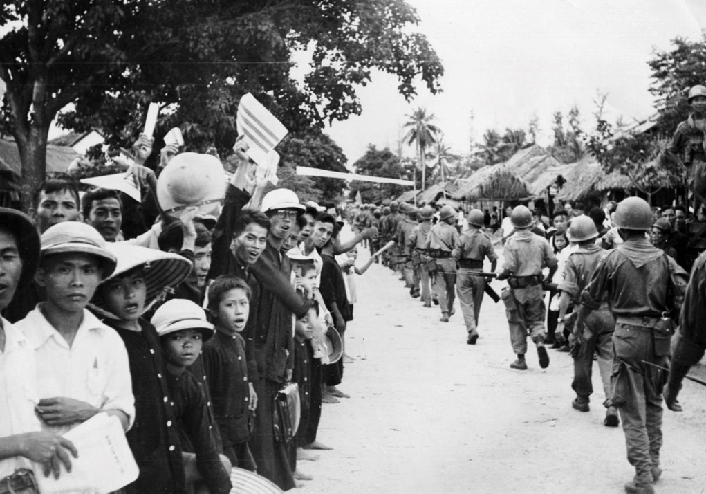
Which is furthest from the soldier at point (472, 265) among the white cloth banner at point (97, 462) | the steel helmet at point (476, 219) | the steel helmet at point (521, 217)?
the white cloth banner at point (97, 462)

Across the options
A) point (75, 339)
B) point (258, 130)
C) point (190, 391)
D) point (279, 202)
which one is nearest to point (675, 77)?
point (279, 202)

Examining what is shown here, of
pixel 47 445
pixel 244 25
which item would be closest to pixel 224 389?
pixel 47 445

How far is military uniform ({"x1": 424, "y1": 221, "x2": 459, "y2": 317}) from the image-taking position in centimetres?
1602

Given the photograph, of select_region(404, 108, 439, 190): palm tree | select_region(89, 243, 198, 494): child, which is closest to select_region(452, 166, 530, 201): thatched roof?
select_region(404, 108, 439, 190): palm tree

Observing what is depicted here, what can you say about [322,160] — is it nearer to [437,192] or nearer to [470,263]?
[437,192]

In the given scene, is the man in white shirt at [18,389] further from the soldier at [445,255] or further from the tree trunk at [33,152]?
the soldier at [445,255]

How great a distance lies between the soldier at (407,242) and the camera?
70.3 ft

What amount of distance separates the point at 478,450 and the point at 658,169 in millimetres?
13417

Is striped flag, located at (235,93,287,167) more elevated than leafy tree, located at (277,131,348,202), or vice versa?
leafy tree, located at (277,131,348,202)

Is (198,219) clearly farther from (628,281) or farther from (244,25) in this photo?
(244,25)

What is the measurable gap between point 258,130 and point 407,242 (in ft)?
53.1

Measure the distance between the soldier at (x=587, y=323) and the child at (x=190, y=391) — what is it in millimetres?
5342

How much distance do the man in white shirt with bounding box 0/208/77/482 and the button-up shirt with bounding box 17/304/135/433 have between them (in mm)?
102

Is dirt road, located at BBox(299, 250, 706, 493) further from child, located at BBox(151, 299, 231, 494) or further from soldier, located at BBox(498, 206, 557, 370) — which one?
child, located at BBox(151, 299, 231, 494)
